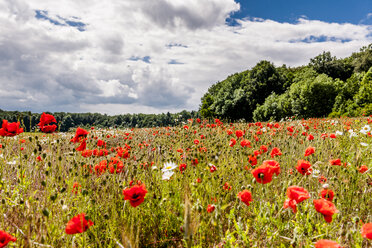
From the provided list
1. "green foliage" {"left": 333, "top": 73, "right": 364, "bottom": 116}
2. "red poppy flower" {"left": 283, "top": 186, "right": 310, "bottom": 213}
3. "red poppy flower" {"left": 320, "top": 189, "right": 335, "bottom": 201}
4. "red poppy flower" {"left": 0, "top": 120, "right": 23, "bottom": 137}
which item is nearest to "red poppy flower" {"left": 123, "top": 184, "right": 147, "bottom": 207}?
"red poppy flower" {"left": 283, "top": 186, "right": 310, "bottom": 213}

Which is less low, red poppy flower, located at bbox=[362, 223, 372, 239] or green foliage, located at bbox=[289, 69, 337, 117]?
green foliage, located at bbox=[289, 69, 337, 117]

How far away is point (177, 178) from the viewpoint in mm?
3133

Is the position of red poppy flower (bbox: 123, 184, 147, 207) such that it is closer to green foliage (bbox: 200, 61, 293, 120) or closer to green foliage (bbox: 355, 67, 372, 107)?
green foliage (bbox: 355, 67, 372, 107)

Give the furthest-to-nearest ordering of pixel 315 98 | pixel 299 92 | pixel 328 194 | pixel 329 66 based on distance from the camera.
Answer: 1. pixel 329 66
2. pixel 299 92
3. pixel 315 98
4. pixel 328 194

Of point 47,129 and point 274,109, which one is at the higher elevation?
point 274,109

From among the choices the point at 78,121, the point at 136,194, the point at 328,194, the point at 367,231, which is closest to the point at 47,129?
the point at 136,194

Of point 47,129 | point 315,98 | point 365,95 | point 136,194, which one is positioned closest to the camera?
point 136,194

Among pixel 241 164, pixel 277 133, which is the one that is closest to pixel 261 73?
pixel 277 133

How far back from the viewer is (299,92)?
119 ft

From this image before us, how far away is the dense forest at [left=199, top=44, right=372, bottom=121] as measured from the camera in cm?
3347

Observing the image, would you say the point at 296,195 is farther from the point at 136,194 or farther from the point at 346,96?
the point at 346,96

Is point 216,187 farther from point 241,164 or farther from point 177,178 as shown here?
point 241,164

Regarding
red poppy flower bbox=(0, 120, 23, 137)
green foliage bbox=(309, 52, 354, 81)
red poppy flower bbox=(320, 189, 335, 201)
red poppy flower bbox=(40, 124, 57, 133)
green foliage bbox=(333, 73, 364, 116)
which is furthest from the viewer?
green foliage bbox=(309, 52, 354, 81)

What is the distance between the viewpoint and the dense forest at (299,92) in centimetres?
3347
